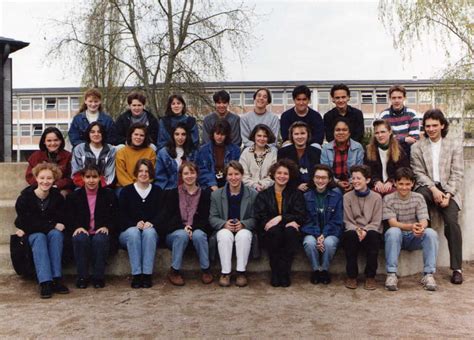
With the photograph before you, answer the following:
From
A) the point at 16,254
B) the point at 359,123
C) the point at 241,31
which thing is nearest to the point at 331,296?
the point at 359,123

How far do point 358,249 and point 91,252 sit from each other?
2682 mm

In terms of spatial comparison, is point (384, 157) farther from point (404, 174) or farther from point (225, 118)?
point (225, 118)

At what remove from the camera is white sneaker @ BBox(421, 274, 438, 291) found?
4949 millimetres

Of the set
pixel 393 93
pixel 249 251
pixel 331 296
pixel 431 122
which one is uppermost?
pixel 393 93

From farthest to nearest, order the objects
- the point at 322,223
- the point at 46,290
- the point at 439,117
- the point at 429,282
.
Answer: the point at 439,117 < the point at 322,223 < the point at 429,282 < the point at 46,290

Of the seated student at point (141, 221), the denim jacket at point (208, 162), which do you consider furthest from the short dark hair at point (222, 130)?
the seated student at point (141, 221)

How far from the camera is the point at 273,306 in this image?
4.45 meters

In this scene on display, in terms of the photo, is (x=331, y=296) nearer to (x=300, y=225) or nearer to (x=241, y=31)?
(x=300, y=225)

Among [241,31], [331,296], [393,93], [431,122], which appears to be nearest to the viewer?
[331,296]

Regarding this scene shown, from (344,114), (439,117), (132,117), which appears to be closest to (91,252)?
(132,117)

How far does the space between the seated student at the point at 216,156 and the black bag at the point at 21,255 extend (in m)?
1.96

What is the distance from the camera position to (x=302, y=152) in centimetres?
585

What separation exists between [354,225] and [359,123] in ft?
5.66

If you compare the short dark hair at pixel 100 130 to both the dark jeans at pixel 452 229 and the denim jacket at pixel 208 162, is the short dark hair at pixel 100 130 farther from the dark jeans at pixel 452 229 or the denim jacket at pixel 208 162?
the dark jeans at pixel 452 229
